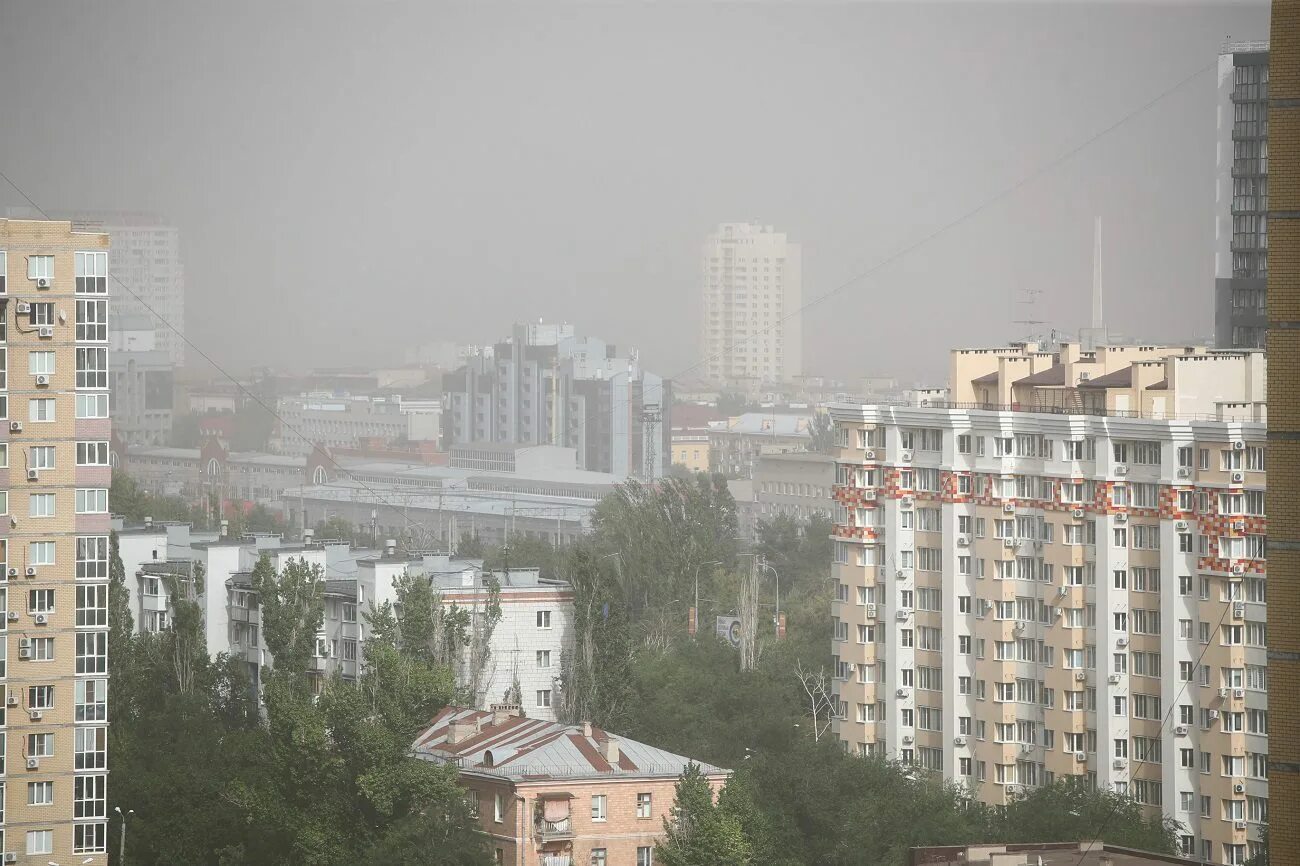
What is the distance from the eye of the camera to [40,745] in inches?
563

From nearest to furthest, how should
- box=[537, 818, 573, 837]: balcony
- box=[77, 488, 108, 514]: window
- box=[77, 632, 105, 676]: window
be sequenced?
box=[77, 632, 105, 676]: window, box=[77, 488, 108, 514]: window, box=[537, 818, 573, 837]: balcony

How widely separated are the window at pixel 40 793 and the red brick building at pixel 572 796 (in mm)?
2786

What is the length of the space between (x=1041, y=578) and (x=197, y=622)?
27.4 feet

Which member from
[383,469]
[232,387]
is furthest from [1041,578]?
[232,387]

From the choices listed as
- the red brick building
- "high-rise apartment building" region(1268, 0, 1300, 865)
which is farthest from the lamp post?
"high-rise apartment building" region(1268, 0, 1300, 865)

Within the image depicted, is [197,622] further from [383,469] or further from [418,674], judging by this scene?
[383,469]

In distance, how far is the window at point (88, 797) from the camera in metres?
14.4

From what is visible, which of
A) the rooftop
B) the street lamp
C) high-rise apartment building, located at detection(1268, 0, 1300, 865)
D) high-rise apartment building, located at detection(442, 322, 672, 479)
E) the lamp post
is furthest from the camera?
high-rise apartment building, located at detection(442, 322, 672, 479)

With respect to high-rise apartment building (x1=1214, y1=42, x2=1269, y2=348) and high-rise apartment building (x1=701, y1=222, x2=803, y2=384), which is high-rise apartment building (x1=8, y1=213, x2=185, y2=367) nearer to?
high-rise apartment building (x1=701, y1=222, x2=803, y2=384)

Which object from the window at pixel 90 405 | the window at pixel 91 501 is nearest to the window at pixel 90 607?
the window at pixel 91 501

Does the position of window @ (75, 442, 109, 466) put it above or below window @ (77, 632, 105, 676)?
above

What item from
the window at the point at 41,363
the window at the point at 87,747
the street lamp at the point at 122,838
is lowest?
the street lamp at the point at 122,838

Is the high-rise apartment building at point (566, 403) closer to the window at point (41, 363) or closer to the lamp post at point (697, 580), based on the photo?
the lamp post at point (697, 580)

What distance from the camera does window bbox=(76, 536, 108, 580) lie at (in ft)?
47.6
